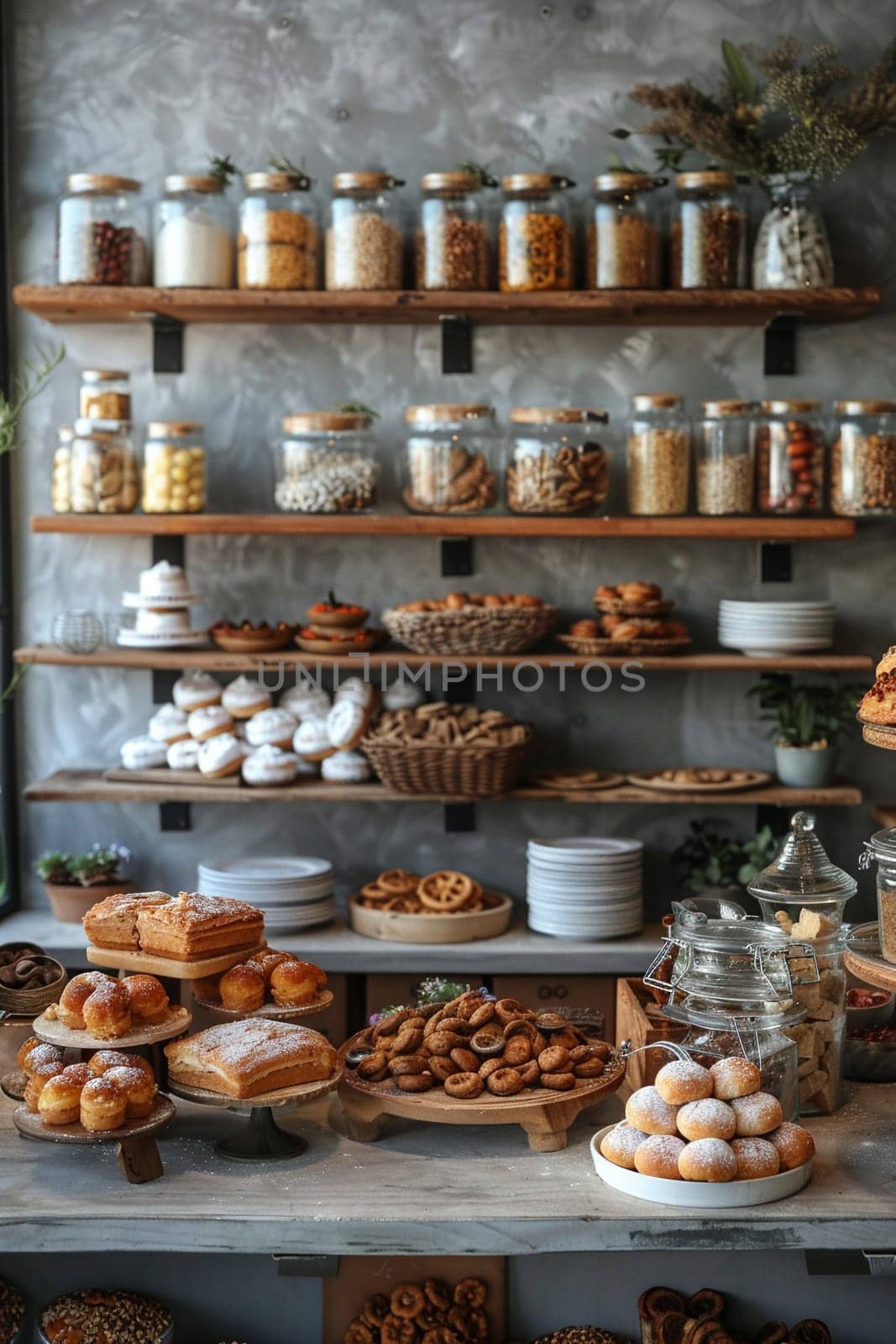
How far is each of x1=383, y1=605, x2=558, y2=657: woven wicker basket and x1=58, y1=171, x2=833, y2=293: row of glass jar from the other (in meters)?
0.81

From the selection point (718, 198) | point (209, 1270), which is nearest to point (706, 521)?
point (718, 198)

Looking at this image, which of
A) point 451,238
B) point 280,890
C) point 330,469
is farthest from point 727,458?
point 280,890

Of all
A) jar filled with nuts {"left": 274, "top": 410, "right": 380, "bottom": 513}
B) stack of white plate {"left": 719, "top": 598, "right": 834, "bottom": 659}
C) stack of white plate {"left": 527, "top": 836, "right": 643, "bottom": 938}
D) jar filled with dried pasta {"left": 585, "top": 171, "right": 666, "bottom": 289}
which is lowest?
stack of white plate {"left": 527, "top": 836, "right": 643, "bottom": 938}

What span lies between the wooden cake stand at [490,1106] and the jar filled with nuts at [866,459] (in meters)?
1.94

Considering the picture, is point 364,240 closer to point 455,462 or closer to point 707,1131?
point 455,462

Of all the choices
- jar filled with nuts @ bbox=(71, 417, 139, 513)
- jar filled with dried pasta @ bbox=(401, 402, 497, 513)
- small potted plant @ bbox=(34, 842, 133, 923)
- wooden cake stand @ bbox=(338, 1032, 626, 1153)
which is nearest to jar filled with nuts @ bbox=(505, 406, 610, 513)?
jar filled with dried pasta @ bbox=(401, 402, 497, 513)

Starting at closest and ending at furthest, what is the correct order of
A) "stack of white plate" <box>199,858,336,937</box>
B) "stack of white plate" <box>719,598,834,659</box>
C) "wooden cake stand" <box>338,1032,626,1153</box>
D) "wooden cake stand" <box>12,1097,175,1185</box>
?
"wooden cake stand" <box>12,1097,175,1185</box> < "wooden cake stand" <box>338,1032,626,1153</box> < "stack of white plate" <box>199,858,336,937</box> < "stack of white plate" <box>719,598,834,659</box>

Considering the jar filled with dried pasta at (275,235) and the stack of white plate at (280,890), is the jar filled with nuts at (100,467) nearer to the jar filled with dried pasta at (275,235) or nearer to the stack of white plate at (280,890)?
the jar filled with dried pasta at (275,235)

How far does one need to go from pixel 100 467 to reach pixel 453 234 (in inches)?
Answer: 41.9

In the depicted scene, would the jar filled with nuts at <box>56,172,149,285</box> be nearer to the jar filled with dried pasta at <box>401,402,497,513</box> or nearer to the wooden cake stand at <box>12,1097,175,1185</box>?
the jar filled with dried pasta at <box>401,402,497,513</box>

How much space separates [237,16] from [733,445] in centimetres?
176

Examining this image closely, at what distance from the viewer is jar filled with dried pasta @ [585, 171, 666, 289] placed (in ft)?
12.2

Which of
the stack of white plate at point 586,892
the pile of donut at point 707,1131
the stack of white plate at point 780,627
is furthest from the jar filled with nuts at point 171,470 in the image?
the pile of donut at point 707,1131

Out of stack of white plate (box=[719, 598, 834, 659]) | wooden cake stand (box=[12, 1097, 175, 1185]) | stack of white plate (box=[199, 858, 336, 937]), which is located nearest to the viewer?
wooden cake stand (box=[12, 1097, 175, 1185])
